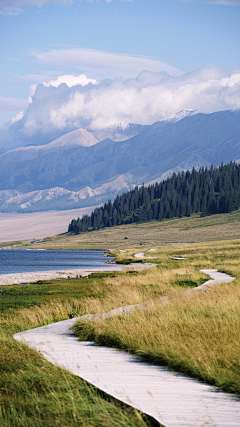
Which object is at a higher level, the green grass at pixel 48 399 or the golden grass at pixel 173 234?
the green grass at pixel 48 399

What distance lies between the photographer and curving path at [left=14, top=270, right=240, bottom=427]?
5.99 m

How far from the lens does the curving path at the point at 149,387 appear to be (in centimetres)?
599

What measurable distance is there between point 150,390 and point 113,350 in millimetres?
3076

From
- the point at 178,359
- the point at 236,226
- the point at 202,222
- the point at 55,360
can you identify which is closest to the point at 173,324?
the point at 178,359

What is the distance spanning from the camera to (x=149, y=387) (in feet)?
23.6

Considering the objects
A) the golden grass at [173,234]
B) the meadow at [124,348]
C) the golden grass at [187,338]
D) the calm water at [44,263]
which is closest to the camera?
the meadow at [124,348]

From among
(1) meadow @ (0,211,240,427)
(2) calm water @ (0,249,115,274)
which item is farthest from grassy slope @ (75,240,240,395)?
(2) calm water @ (0,249,115,274)

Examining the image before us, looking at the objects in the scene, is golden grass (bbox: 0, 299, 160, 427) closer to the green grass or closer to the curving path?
the green grass

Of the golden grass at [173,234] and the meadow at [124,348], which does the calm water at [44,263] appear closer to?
the golden grass at [173,234]

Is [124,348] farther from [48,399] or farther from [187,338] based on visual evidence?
[48,399]

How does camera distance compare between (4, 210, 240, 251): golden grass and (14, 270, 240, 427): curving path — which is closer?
(14, 270, 240, 427): curving path

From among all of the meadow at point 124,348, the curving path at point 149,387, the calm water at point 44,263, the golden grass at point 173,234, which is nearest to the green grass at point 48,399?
the meadow at point 124,348

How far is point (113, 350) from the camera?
10.0 meters

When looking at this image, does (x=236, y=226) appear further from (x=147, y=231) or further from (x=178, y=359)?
(x=178, y=359)
